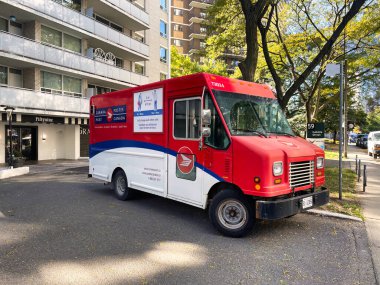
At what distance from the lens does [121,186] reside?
8508mm

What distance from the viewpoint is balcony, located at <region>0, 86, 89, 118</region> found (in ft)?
54.6

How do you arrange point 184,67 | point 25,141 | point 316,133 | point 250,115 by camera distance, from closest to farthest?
point 250,115
point 316,133
point 25,141
point 184,67

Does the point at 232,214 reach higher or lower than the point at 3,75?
lower

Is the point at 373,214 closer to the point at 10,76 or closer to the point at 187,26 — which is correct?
the point at 10,76

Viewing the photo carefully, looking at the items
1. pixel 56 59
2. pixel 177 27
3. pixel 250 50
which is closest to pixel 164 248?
pixel 250 50

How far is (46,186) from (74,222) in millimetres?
5153

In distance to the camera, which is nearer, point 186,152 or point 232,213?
point 232,213

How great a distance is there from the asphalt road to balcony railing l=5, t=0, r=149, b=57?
580 inches

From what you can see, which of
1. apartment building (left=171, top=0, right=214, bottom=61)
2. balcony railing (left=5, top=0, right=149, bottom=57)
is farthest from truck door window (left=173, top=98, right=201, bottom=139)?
apartment building (left=171, top=0, right=214, bottom=61)

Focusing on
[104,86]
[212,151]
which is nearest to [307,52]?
[104,86]

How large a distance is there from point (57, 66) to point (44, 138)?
16.3 feet

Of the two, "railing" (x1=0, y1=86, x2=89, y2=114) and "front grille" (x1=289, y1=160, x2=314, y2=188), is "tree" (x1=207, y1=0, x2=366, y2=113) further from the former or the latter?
"railing" (x1=0, y1=86, x2=89, y2=114)

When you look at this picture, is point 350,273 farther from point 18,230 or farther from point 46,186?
point 46,186

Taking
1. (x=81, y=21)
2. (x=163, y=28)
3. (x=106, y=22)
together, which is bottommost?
(x=81, y=21)
